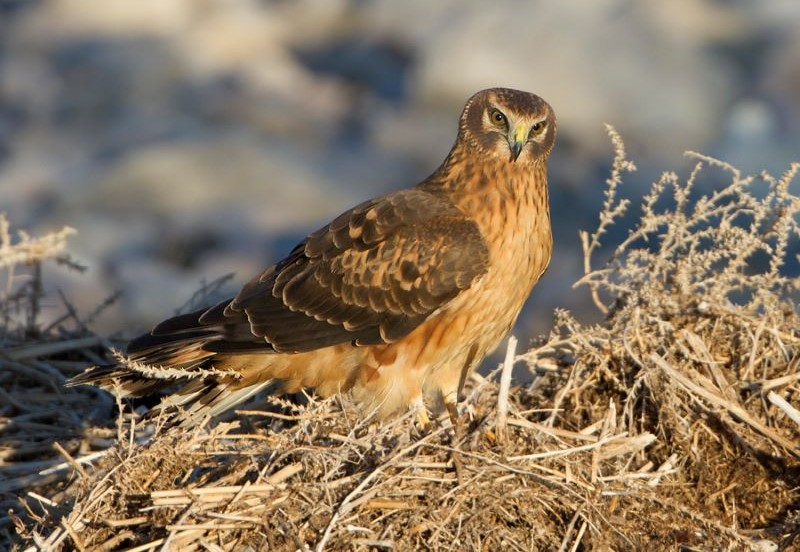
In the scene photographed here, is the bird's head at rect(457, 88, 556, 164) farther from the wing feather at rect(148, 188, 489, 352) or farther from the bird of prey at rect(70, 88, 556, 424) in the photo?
the wing feather at rect(148, 188, 489, 352)

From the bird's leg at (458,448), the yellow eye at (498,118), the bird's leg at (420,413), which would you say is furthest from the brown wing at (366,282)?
the bird's leg at (458,448)

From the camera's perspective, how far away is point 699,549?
10.6 feet

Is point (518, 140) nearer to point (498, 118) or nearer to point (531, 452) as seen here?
point (498, 118)

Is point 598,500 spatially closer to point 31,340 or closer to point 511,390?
point 511,390

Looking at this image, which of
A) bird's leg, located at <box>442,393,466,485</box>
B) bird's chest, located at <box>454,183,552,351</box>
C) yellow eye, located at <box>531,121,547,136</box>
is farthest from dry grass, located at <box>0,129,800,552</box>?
yellow eye, located at <box>531,121,547,136</box>

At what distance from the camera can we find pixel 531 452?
3420 mm

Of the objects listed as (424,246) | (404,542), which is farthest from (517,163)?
(404,542)

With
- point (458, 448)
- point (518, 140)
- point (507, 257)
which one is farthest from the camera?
point (518, 140)

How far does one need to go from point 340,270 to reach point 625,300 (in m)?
1.10

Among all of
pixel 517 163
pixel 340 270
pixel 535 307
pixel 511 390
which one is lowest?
pixel 535 307

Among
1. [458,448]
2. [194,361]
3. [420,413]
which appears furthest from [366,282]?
[458,448]

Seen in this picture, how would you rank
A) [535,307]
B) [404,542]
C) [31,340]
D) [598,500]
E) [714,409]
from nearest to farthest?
1. [404,542]
2. [598,500]
3. [714,409]
4. [31,340]
5. [535,307]

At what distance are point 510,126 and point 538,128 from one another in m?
0.11

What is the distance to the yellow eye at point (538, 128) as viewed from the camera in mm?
4113
